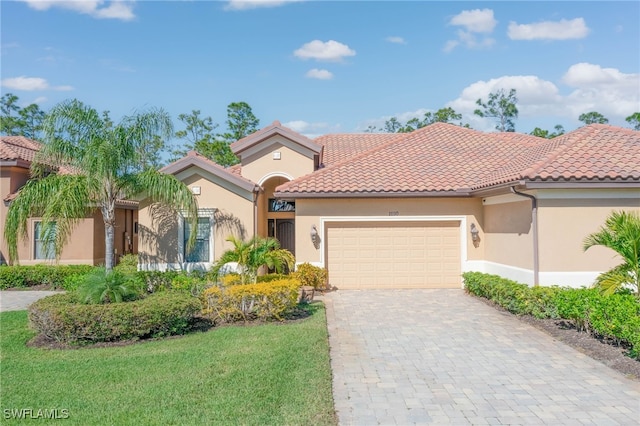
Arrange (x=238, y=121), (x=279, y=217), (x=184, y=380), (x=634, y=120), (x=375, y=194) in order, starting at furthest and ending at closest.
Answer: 1. (x=634, y=120)
2. (x=238, y=121)
3. (x=279, y=217)
4. (x=375, y=194)
5. (x=184, y=380)

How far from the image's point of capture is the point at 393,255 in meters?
15.4

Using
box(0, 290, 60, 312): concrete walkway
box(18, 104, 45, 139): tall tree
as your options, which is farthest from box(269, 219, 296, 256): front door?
box(18, 104, 45, 139): tall tree

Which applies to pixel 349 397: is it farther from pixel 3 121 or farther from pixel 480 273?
→ pixel 3 121

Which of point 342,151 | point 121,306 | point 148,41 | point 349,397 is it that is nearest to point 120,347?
point 121,306

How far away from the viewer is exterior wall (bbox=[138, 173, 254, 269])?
15242 mm

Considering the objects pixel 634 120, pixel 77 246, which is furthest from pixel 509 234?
pixel 634 120

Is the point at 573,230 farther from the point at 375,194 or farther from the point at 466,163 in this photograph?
the point at 466,163

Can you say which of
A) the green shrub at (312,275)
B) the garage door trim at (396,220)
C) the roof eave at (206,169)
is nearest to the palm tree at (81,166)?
the roof eave at (206,169)

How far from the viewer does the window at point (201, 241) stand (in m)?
15.3

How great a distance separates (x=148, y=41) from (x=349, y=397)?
12846 millimetres

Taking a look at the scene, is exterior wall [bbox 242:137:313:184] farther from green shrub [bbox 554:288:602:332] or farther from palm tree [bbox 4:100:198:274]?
green shrub [bbox 554:288:602:332]

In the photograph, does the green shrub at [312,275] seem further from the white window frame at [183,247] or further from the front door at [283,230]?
the front door at [283,230]

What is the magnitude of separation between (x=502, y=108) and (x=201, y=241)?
139 feet

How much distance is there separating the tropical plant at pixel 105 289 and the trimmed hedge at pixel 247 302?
1744 millimetres
